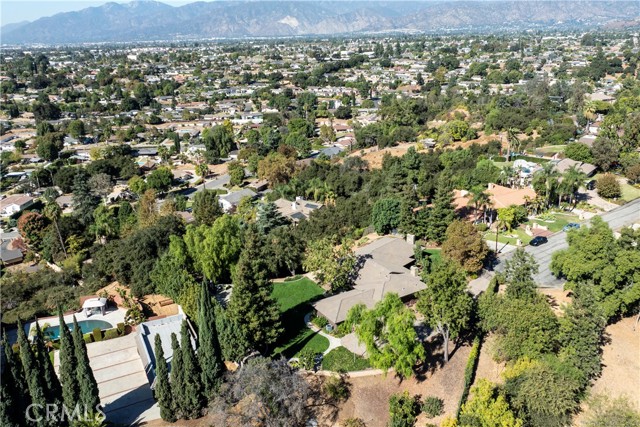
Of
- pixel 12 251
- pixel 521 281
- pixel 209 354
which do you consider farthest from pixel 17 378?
pixel 12 251

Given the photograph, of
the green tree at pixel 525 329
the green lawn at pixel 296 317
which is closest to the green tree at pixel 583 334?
the green tree at pixel 525 329

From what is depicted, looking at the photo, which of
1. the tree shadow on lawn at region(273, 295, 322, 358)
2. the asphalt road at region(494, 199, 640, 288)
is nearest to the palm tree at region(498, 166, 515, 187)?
the asphalt road at region(494, 199, 640, 288)

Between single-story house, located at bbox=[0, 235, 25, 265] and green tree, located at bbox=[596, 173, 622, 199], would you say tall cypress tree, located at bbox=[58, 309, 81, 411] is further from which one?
green tree, located at bbox=[596, 173, 622, 199]

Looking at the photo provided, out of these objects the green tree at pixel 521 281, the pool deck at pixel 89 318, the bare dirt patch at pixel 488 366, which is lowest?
the bare dirt patch at pixel 488 366

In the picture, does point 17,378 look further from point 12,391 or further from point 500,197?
point 500,197

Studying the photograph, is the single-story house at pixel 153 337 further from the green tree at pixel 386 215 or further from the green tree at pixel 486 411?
the green tree at pixel 386 215

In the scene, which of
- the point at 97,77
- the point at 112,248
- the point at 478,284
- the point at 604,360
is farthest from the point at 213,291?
the point at 97,77
